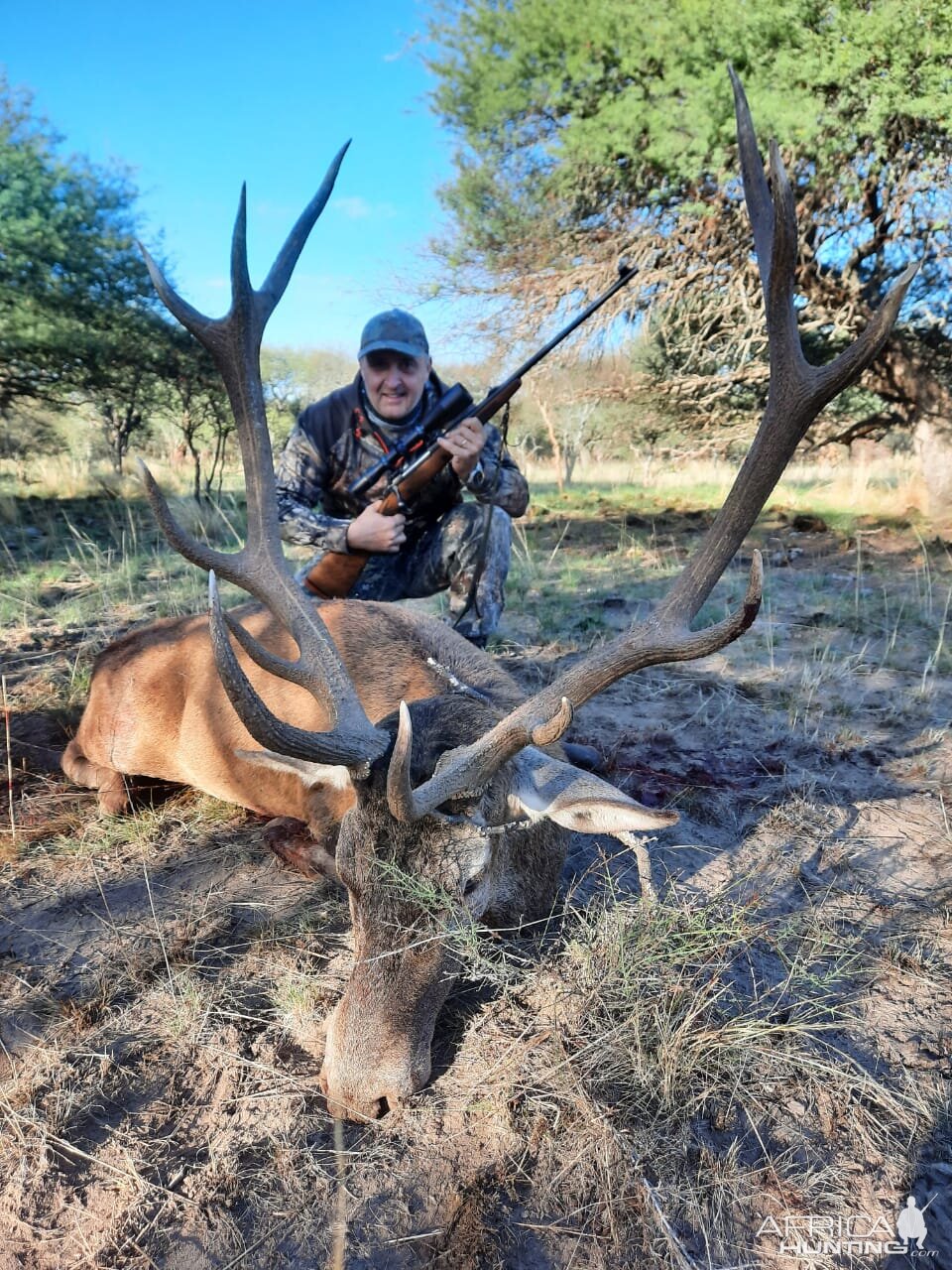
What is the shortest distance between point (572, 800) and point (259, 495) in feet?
6.19

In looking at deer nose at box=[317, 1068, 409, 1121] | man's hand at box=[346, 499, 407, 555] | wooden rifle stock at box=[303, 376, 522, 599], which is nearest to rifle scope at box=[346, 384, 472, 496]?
wooden rifle stock at box=[303, 376, 522, 599]

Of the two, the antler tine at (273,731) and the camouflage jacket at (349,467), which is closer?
the antler tine at (273,731)

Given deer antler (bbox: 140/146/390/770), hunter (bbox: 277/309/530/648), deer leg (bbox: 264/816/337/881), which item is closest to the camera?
deer antler (bbox: 140/146/390/770)

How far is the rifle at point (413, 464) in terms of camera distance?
16.1ft

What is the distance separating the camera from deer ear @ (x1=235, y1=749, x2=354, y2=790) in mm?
2559

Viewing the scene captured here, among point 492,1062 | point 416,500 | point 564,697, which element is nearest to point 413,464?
point 416,500

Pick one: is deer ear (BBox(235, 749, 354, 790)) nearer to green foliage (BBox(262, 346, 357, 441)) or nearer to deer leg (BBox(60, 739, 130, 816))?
deer leg (BBox(60, 739, 130, 816))

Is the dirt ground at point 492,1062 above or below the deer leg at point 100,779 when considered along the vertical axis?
below

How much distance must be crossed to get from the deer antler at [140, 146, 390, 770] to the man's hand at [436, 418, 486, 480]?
5.39ft

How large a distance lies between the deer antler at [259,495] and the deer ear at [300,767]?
0.19 m

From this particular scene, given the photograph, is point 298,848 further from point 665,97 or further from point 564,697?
point 665,97

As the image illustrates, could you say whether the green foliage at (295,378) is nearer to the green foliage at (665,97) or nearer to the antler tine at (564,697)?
the green foliage at (665,97)

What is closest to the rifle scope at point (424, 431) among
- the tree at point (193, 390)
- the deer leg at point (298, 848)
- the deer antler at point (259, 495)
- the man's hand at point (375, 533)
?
the man's hand at point (375, 533)

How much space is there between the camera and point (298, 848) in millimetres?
3279
